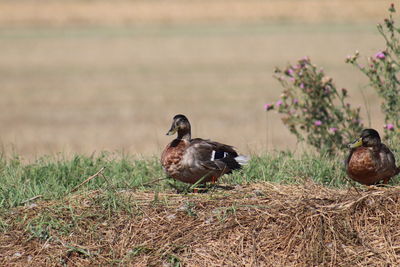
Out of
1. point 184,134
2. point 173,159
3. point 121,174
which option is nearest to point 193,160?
point 173,159

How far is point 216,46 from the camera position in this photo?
129ft

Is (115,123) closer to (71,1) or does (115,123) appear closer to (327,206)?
(327,206)

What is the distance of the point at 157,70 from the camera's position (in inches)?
1169

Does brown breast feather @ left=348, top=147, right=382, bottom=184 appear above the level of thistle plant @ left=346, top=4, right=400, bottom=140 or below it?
below

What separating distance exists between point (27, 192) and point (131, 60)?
28.2 metres

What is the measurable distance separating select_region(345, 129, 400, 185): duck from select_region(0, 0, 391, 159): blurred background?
5.91 feet

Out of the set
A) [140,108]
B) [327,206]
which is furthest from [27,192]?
[140,108]

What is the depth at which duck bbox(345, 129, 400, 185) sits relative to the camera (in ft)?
17.9

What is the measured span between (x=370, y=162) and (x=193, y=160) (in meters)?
1.43

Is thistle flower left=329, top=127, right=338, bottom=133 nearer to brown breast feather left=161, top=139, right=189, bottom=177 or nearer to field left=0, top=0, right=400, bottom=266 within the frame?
field left=0, top=0, right=400, bottom=266

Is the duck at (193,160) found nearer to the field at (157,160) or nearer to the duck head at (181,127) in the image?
the duck head at (181,127)

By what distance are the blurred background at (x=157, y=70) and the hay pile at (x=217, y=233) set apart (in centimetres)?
240

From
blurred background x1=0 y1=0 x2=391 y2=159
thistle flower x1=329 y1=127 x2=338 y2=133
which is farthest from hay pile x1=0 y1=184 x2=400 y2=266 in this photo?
thistle flower x1=329 y1=127 x2=338 y2=133

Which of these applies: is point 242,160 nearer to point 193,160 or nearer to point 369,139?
point 193,160
